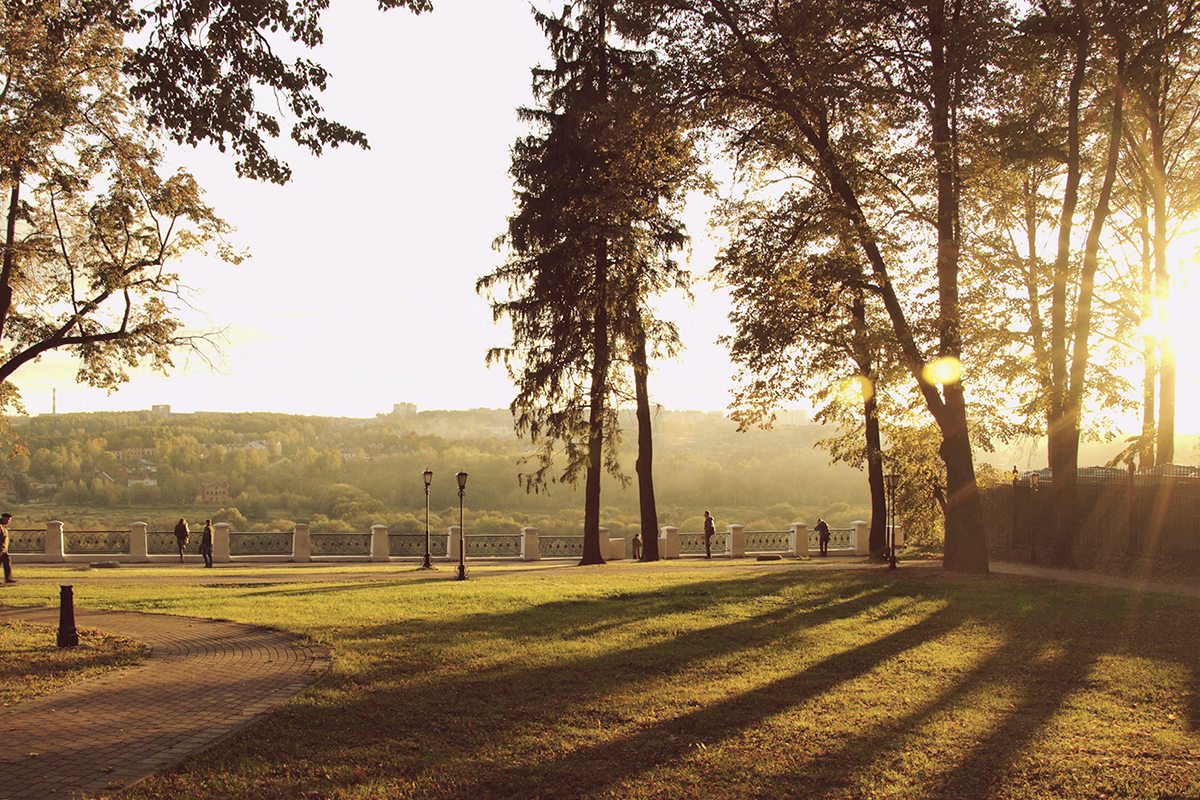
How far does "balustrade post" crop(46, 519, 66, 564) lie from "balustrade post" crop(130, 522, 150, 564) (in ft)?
6.95

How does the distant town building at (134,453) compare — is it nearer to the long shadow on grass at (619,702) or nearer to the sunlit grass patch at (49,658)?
the sunlit grass patch at (49,658)

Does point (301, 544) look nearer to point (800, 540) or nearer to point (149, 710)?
point (800, 540)

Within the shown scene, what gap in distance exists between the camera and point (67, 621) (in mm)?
9703

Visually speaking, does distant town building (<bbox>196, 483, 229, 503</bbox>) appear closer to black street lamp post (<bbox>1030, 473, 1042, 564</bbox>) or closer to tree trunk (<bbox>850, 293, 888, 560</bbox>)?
tree trunk (<bbox>850, 293, 888, 560</bbox>)

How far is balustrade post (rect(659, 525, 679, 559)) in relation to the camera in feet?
107

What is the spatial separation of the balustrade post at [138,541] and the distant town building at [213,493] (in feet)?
119

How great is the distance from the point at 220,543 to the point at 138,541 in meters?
2.82

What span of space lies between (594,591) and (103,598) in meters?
8.29

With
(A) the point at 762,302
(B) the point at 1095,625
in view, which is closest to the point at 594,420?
(A) the point at 762,302

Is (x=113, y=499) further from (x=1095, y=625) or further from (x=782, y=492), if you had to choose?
(x=1095, y=625)

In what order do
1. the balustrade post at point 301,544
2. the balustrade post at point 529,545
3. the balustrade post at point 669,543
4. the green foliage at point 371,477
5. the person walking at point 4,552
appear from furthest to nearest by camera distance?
the green foliage at point 371,477 → the balustrade post at point 669,543 → the balustrade post at point 529,545 → the balustrade post at point 301,544 → the person walking at point 4,552

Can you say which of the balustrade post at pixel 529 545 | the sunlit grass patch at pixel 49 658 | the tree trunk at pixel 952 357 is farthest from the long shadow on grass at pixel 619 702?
the balustrade post at pixel 529 545

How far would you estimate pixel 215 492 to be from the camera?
6481 cm

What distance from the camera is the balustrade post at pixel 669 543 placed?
1282 inches
